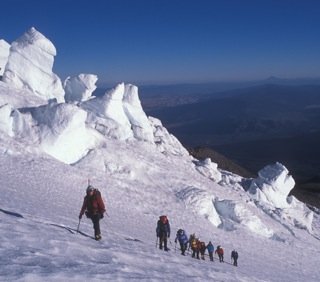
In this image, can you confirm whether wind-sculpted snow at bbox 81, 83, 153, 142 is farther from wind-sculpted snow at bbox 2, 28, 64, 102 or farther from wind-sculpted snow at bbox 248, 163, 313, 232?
wind-sculpted snow at bbox 248, 163, 313, 232

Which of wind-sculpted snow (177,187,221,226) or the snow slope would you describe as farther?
wind-sculpted snow (177,187,221,226)

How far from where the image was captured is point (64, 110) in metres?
35.3

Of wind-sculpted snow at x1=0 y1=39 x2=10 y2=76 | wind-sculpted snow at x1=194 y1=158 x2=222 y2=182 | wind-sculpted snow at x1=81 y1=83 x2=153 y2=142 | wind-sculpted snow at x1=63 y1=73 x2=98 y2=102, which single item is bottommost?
wind-sculpted snow at x1=194 y1=158 x2=222 y2=182

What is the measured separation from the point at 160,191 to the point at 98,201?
22.9 meters

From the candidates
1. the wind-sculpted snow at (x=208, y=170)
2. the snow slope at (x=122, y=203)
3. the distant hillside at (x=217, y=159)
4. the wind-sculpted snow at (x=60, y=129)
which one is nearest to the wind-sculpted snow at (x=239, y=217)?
the snow slope at (x=122, y=203)

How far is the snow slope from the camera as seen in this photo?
43.7 ft

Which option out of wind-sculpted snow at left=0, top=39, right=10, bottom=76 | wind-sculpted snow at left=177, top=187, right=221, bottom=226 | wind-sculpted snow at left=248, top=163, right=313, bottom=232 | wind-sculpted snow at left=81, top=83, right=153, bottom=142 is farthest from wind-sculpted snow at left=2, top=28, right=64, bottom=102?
wind-sculpted snow at left=248, top=163, right=313, bottom=232

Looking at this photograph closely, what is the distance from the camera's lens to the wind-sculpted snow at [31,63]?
44594 millimetres

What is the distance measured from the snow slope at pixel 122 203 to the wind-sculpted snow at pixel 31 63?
70.0 inches

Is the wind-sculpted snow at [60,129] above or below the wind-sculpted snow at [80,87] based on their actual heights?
below

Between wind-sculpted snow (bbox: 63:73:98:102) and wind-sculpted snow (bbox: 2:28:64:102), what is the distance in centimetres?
464

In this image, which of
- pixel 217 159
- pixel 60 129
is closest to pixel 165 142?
pixel 60 129

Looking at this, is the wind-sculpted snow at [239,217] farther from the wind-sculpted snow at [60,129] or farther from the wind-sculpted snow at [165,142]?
the wind-sculpted snow at [60,129]

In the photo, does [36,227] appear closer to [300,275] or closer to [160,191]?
[300,275]
